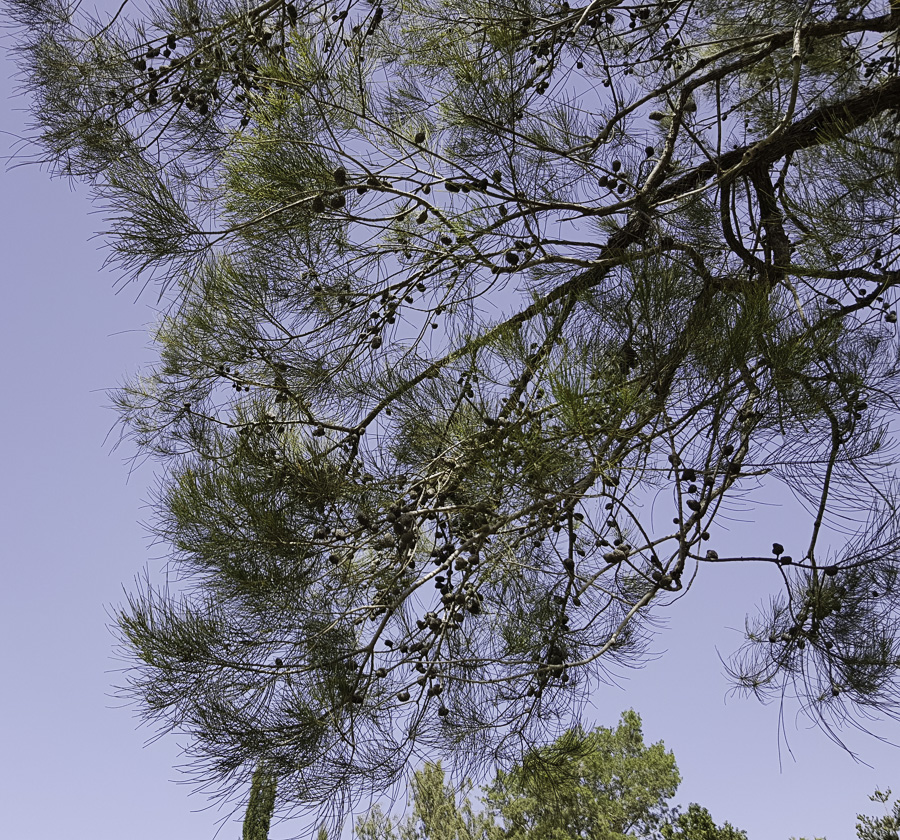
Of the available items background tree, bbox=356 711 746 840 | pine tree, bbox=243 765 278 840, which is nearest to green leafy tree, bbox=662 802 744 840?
background tree, bbox=356 711 746 840

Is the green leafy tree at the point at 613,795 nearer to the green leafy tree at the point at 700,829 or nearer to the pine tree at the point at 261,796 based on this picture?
the green leafy tree at the point at 700,829

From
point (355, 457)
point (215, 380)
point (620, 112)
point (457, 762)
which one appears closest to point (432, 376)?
point (355, 457)

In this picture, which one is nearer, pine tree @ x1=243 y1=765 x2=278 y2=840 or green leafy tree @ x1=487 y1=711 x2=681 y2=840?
pine tree @ x1=243 y1=765 x2=278 y2=840

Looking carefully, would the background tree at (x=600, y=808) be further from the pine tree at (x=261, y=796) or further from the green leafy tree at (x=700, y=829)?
the pine tree at (x=261, y=796)

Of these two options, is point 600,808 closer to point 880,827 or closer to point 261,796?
point 880,827

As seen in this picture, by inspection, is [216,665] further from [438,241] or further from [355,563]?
[438,241]

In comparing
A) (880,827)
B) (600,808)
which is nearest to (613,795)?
(600,808)

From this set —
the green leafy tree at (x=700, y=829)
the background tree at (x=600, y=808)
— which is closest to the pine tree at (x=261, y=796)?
the background tree at (x=600, y=808)

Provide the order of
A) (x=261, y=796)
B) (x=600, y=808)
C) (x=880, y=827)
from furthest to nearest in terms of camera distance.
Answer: (x=600, y=808) < (x=880, y=827) < (x=261, y=796)

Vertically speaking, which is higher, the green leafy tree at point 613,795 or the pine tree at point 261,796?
the green leafy tree at point 613,795

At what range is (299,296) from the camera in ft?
7.25

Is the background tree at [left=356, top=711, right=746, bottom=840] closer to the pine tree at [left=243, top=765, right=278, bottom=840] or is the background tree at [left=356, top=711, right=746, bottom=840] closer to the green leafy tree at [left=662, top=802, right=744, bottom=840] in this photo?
the green leafy tree at [left=662, top=802, right=744, bottom=840]

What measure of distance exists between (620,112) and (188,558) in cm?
151

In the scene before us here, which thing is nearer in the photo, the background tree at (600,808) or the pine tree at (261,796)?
the pine tree at (261,796)
